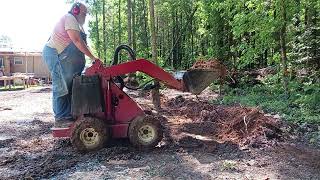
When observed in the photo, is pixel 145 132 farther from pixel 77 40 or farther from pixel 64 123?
pixel 77 40

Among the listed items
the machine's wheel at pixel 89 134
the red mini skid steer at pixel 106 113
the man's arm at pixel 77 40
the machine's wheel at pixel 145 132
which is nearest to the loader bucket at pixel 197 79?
the red mini skid steer at pixel 106 113

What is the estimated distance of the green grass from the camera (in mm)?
10086

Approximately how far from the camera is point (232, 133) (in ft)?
26.6

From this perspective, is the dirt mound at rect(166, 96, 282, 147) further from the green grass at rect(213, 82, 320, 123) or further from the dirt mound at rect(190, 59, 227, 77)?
the green grass at rect(213, 82, 320, 123)

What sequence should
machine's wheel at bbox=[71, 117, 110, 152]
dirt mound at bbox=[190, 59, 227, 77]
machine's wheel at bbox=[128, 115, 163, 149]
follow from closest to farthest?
machine's wheel at bbox=[71, 117, 110, 152], machine's wheel at bbox=[128, 115, 163, 149], dirt mound at bbox=[190, 59, 227, 77]

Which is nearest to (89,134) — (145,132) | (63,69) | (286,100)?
(145,132)

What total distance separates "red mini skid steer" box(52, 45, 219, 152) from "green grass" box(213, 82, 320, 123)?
4154 mm

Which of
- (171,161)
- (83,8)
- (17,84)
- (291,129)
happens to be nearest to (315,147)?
(291,129)

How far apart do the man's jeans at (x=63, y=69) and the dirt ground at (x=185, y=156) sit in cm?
89

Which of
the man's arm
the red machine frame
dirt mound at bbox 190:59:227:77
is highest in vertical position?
the man's arm

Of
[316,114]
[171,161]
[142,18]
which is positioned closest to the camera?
[171,161]

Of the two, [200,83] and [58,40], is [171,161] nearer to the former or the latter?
[200,83]

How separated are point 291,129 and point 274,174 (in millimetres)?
3218

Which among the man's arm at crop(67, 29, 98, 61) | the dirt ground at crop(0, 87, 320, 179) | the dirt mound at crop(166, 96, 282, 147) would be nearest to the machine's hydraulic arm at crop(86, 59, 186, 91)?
the man's arm at crop(67, 29, 98, 61)
